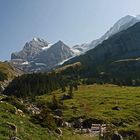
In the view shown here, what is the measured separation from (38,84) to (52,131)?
152 m

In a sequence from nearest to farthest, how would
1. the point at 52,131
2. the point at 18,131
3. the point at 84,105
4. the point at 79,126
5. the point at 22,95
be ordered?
the point at 18,131
the point at 52,131
the point at 79,126
the point at 84,105
the point at 22,95

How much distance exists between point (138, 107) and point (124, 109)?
4782 mm

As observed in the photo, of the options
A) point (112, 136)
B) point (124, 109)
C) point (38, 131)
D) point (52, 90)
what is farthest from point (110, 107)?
point (52, 90)

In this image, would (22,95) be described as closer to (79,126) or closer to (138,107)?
(138,107)

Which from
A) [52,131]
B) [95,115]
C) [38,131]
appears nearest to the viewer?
[38,131]

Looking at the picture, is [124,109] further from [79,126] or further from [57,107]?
[79,126]

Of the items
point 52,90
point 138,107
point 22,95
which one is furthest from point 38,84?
point 138,107

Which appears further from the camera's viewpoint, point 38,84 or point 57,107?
point 38,84

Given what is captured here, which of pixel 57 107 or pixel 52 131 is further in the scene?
pixel 57 107

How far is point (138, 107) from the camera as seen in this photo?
10569cm

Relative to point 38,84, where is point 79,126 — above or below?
below

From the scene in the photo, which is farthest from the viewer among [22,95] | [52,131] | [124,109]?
[22,95]

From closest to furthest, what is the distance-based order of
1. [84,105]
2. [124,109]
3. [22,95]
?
1. [124,109]
2. [84,105]
3. [22,95]

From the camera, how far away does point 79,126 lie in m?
79.6
